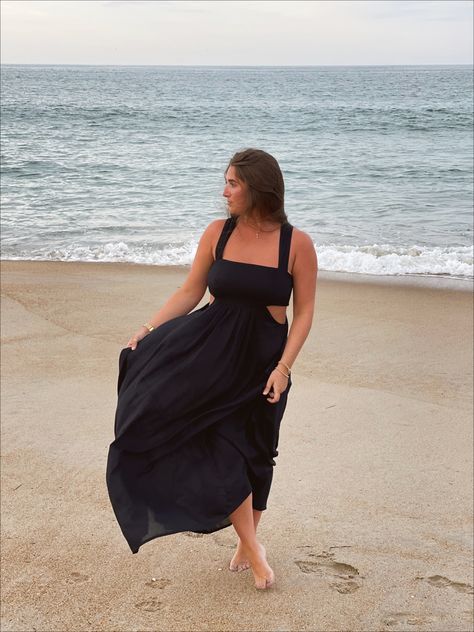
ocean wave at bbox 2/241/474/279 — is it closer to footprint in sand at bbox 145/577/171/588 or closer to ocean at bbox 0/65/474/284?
ocean at bbox 0/65/474/284

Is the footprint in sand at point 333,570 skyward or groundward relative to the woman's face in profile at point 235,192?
groundward

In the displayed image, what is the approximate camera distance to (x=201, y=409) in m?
3.15

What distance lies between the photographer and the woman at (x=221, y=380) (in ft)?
10.2

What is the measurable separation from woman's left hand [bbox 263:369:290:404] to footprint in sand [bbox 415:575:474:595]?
1.10 m

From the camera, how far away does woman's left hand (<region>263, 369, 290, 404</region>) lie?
313 cm

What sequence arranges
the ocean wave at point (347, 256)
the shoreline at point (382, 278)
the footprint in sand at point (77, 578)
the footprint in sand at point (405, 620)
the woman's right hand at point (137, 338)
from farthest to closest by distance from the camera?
the ocean wave at point (347, 256)
the shoreline at point (382, 278)
the footprint in sand at point (77, 578)
the woman's right hand at point (137, 338)
the footprint in sand at point (405, 620)

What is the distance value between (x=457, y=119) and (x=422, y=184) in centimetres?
2038

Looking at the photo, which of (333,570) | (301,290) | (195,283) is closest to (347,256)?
(333,570)

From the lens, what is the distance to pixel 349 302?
8828 mm

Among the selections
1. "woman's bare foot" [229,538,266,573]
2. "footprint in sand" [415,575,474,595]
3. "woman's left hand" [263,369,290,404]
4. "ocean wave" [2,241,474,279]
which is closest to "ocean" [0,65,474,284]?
"ocean wave" [2,241,474,279]

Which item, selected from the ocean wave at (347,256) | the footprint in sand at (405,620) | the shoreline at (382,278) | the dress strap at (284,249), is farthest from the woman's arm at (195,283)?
the ocean wave at (347,256)

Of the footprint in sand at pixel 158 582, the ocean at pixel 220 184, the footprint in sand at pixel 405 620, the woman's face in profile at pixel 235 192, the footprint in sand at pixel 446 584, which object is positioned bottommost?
the footprint in sand at pixel 446 584

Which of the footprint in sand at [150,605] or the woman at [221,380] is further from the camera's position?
the footprint in sand at [150,605]

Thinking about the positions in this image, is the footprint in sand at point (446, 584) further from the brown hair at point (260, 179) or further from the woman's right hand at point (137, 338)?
the brown hair at point (260, 179)
